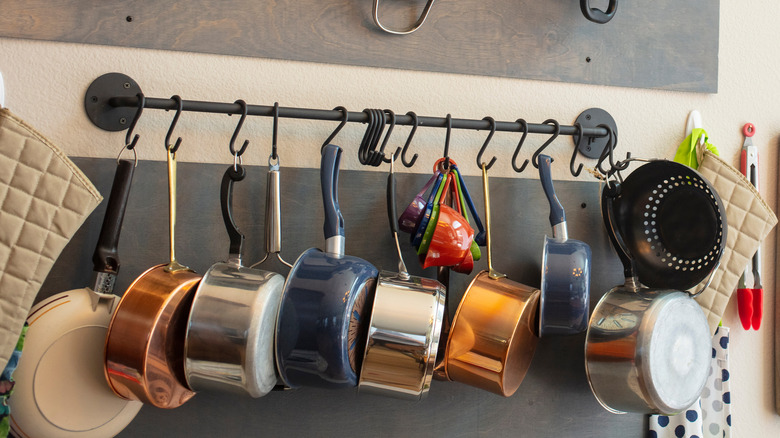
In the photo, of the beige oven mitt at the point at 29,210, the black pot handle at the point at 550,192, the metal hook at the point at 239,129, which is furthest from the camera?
the black pot handle at the point at 550,192

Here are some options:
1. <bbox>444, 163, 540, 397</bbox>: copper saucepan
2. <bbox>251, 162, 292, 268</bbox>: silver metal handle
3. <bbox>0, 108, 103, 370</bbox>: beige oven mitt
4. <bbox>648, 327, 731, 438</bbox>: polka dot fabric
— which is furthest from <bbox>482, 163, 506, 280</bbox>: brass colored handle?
<bbox>0, 108, 103, 370</bbox>: beige oven mitt

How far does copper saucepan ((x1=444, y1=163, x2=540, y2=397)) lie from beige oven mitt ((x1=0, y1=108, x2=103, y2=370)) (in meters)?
0.50

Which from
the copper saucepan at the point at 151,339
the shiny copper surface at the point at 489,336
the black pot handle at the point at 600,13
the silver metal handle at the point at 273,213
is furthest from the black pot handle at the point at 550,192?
the copper saucepan at the point at 151,339

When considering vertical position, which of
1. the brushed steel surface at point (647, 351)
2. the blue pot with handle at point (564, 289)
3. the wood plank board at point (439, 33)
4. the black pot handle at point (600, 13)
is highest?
the black pot handle at point (600, 13)

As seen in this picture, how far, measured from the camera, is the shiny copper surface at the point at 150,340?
2.45 feet

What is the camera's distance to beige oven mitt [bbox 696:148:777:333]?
3.40 ft

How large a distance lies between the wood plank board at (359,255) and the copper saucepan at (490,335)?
11 cm

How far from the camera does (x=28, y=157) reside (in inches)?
29.4

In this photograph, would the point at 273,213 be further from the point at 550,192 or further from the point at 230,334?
the point at 550,192

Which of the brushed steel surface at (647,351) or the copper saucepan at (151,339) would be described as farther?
the brushed steel surface at (647,351)

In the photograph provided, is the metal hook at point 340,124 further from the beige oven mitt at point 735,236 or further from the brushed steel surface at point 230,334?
the beige oven mitt at point 735,236

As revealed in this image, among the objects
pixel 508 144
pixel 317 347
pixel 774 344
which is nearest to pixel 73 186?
pixel 317 347

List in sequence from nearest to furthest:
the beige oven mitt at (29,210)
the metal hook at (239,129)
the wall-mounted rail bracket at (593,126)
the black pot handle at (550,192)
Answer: the beige oven mitt at (29,210) → the metal hook at (239,129) → the black pot handle at (550,192) → the wall-mounted rail bracket at (593,126)

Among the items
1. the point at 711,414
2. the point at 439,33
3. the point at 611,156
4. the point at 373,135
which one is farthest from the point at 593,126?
the point at 711,414
